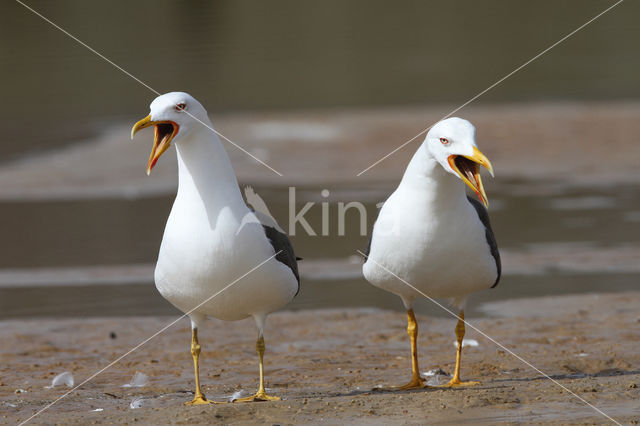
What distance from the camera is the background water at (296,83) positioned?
461 inches

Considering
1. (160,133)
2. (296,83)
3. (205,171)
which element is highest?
(296,83)

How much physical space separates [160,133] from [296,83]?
25185mm

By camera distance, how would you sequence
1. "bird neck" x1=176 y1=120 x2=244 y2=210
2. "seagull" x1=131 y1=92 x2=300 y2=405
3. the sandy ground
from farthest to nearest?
"bird neck" x1=176 y1=120 x2=244 y2=210 → "seagull" x1=131 y1=92 x2=300 y2=405 → the sandy ground

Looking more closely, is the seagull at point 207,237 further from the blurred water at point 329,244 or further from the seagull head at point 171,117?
the blurred water at point 329,244

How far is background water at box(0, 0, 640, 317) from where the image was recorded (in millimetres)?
11719

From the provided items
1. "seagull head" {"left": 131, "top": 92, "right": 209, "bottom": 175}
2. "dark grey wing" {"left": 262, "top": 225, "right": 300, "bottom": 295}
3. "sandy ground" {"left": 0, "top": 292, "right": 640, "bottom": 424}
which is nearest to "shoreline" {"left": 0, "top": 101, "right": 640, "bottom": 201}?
"sandy ground" {"left": 0, "top": 292, "right": 640, "bottom": 424}

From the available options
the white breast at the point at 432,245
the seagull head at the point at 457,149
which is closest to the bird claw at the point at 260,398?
the white breast at the point at 432,245

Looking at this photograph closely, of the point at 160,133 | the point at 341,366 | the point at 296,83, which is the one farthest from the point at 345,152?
the point at 160,133

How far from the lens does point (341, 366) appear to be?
822cm

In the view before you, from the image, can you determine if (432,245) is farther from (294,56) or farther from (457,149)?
(294,56)

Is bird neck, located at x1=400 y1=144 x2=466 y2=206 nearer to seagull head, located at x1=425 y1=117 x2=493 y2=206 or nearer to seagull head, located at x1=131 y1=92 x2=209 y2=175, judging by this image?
seagull head, located at x1=425 y1=117 x2=493 y2=206

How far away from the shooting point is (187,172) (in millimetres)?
6684

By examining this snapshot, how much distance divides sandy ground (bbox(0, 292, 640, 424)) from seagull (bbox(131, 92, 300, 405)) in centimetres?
67

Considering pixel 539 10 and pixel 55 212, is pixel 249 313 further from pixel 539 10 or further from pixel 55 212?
pixel 539 10
